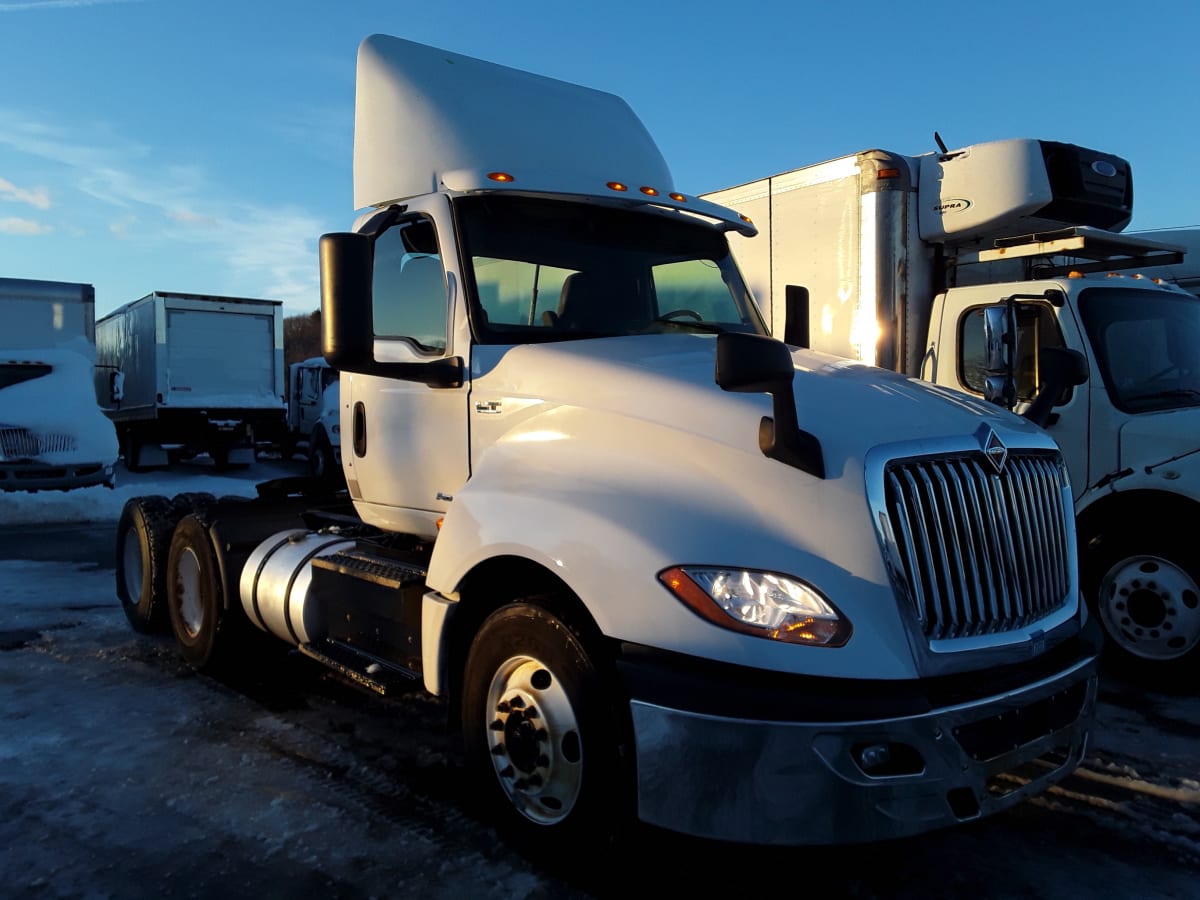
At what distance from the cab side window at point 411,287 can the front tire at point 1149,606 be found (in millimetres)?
4093

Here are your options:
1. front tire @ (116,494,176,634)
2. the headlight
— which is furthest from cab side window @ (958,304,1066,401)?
front tire @ (116,494,176,634)

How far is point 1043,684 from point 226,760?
3.40 metres

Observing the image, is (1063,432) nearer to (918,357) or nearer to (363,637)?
(918,357)

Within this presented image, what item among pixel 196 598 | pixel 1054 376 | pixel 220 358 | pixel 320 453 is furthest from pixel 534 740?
pixel 220 358

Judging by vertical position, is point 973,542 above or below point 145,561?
above

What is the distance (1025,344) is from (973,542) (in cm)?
358

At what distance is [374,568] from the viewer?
436 cm

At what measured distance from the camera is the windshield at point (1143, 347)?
5.81 m

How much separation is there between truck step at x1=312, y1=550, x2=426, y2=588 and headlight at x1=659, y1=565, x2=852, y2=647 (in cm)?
155

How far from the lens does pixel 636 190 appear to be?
4.48 m

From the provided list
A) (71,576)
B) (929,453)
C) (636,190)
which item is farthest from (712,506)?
(71,576)

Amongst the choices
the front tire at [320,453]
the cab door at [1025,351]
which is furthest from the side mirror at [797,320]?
the front tire at [320,453]

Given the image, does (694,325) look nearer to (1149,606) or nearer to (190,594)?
(1149,606)

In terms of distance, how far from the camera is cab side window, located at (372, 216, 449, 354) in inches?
166
